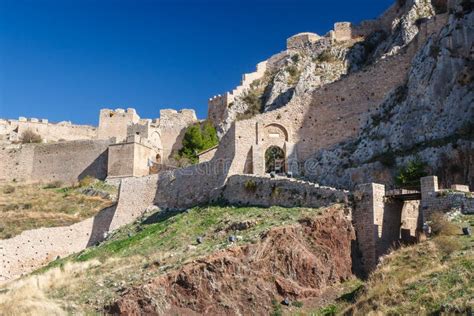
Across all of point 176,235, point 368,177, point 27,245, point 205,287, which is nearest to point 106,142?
point 27,245

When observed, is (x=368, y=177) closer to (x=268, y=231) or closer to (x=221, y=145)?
(x=268, y=231)

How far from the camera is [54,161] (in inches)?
1922

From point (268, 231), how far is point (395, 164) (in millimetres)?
7648

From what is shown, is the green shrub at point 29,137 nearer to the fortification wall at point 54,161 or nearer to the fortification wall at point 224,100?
the fortification wall at point 54,161

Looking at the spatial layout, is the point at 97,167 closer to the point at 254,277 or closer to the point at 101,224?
the point at 101,224

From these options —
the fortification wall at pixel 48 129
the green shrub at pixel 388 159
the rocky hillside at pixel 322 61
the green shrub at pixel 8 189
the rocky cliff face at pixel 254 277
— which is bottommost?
the rocky cliff face at pixel 254 277

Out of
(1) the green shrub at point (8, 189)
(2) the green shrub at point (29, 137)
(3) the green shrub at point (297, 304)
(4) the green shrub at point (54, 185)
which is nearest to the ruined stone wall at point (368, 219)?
(3) the green shrub at point (297, 304)

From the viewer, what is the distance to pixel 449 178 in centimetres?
2248

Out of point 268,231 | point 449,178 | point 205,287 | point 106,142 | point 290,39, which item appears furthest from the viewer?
point 290,39

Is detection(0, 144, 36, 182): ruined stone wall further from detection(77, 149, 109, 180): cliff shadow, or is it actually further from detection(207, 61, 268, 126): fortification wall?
detection(207, 61, 268, 126): fortification wall

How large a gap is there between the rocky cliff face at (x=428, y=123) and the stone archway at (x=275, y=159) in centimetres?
280

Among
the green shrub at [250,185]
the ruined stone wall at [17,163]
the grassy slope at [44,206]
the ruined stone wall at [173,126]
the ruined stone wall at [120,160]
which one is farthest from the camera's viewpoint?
the ruined stone wall at [173,126]

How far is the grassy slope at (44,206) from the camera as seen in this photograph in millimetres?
Result: 34750

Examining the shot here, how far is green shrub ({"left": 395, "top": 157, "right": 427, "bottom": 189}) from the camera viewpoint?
72.1 ft
